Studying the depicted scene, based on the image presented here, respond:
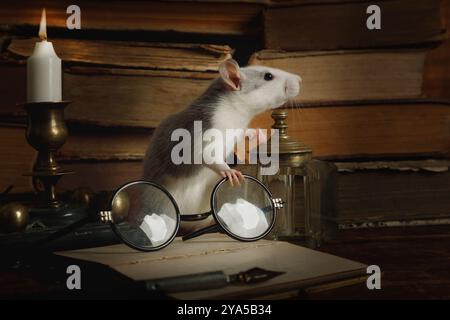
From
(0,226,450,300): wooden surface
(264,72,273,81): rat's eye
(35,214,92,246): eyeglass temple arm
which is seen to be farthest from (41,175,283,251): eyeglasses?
(264,72,273,81): rat's eye

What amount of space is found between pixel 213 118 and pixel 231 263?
334 mm

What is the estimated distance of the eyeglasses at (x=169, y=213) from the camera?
0.93 meters

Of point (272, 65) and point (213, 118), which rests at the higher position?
point (272, 65)

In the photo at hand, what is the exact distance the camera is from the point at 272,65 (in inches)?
50.1

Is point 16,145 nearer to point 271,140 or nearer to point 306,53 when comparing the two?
point 271,140

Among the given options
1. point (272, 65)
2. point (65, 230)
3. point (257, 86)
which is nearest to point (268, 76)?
point (257, 86)

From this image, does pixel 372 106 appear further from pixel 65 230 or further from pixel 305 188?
pixel 65 230

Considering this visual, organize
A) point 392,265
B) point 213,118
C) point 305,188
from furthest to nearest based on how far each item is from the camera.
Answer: point 305,188
point 213,118
point 392,265

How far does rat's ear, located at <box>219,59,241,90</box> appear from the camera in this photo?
1088 millimetres

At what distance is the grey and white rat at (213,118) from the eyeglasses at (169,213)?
0.05 metres

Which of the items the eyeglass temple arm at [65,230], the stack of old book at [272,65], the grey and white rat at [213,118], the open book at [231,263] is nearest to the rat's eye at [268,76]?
the grey and white rat at [213,118]

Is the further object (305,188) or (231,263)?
(305,188)

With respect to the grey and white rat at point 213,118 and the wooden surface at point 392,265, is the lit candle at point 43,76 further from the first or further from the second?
the wooden surface at point 392,265

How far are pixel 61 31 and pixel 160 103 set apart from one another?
27 centimetres
